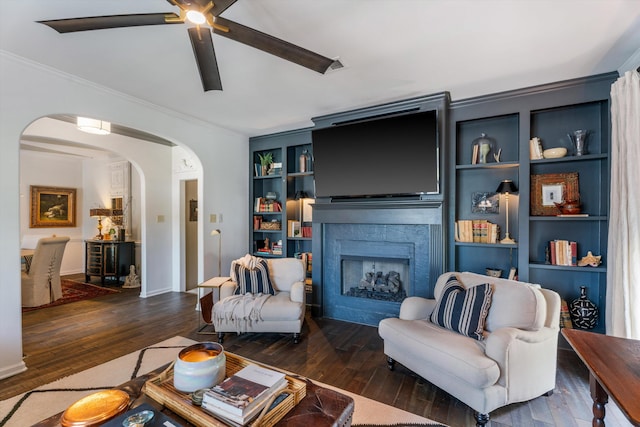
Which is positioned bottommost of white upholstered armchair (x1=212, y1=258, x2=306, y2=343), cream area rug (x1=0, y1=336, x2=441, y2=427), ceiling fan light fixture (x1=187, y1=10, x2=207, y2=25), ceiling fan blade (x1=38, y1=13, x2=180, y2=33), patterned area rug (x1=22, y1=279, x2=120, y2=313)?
Result: patterned area rug (x1=22, y1=279, x2=120, y2=313)

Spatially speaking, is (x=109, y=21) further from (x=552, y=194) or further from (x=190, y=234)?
(x=190, y=234)

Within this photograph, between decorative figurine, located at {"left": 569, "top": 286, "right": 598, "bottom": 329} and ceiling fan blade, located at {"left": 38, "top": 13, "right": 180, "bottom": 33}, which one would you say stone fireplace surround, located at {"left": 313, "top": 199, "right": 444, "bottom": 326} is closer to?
decorative figurine, located at {"left": 569, "top": 286, "right": 598, "bottom": 329}

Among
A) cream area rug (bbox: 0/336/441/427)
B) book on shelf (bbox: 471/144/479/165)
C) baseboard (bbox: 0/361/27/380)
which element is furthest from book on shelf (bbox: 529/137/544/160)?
baseboard (bbox: 0/361/27/380)

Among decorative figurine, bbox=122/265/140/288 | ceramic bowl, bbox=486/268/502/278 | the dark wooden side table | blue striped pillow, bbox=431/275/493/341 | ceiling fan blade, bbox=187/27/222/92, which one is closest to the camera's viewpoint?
the dark wooden side table

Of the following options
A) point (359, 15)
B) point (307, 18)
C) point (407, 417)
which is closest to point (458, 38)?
point (359, 15)

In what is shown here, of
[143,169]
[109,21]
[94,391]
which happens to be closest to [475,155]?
[109,21]

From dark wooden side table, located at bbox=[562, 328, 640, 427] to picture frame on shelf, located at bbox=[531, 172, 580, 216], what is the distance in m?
1.91

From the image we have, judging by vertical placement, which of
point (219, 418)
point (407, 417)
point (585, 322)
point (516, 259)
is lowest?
point (407, 417)

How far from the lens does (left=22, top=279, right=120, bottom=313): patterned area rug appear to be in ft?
14.3

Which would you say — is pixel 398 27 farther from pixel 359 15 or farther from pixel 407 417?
pixel 407 417

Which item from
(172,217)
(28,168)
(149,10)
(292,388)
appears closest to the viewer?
(292,388)

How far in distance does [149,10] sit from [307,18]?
993 mm

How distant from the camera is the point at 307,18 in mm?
1915

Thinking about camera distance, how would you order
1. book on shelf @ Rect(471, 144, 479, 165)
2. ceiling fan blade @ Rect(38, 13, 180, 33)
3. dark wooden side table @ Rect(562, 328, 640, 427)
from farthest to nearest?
book on shelf @ Rect(471, 144, 479, 165)
ceiling fan blade @ Rect(38, 13, 180, 33)
dark wooden side table @ Rect(562, 328, 640, 427)
